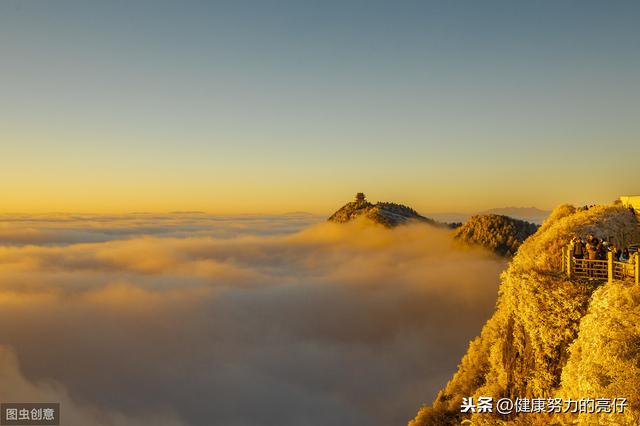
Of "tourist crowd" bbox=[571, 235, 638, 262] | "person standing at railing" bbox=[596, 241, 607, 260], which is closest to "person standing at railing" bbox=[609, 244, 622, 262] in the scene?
"tourist crowd" bbox=[571, 235, 638, 262]

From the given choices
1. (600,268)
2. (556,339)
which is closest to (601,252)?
(600,268)

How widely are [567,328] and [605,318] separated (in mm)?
2552

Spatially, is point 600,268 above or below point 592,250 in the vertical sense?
below

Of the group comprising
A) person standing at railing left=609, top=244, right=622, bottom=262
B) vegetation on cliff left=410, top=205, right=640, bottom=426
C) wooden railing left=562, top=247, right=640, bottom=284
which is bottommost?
vegetation on cliff left=410, top=205, right=640, bottom=426

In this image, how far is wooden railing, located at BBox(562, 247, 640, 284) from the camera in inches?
818

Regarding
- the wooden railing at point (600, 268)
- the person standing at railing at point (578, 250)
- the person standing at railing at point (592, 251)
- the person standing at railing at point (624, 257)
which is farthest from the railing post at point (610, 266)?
the person standing at railing at point (578, 250)

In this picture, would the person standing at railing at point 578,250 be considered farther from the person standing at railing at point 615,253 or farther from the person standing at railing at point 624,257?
the person standing at railing at point 624,257

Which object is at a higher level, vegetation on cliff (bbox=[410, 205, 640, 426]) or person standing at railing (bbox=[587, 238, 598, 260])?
person standing at railing (bbox=[587, 238, 598, 260])

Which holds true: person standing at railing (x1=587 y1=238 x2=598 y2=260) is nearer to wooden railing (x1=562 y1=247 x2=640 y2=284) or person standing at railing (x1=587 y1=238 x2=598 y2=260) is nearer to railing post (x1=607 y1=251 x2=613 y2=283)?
wooden railing (x1=562 y1=247 x2=640 y2=284)

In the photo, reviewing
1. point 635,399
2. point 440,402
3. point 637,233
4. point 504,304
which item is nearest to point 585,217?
point 637,233

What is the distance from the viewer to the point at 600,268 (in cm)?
2306

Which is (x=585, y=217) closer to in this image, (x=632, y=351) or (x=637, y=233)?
(x=637, y=233)

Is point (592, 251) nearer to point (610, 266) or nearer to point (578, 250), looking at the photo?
point (578, 250)

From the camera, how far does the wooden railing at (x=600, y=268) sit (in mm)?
20781
